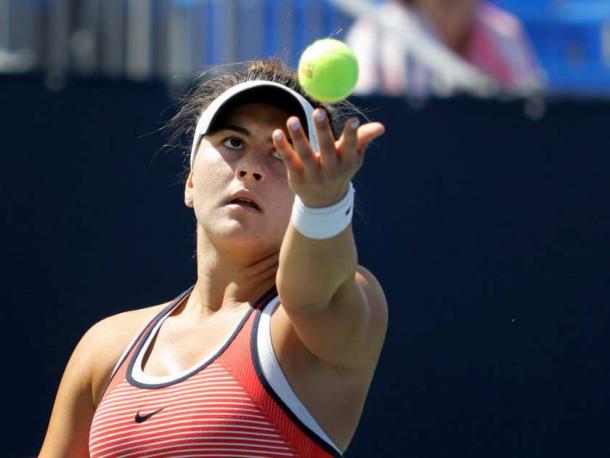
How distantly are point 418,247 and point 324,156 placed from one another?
2.18 metres

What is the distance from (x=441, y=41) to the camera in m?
5.37

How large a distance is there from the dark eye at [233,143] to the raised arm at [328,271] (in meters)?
0.37

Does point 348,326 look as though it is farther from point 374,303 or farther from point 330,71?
point 330,71

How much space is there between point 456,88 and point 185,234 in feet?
4.70

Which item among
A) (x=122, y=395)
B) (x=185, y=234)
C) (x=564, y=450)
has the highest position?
A: (x=122, y=395)

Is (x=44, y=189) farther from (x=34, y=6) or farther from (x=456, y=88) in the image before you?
(x=456, y=88)

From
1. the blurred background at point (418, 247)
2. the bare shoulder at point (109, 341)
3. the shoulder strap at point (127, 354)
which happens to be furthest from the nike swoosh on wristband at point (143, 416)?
the blurred background at point (418, 247)

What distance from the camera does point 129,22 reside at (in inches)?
181

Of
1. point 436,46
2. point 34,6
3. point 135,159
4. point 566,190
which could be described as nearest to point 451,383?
point 566,190

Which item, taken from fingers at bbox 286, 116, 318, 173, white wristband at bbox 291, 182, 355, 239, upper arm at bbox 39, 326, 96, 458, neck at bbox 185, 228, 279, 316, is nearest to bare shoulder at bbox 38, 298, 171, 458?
upper arm at bbox 39, 326, 96, 458

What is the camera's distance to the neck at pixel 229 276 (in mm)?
2385

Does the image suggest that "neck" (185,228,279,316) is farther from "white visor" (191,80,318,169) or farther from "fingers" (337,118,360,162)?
"fingers" (337,118,360,162)

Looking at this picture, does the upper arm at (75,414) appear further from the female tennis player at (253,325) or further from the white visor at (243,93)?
the white visor at (243,93)

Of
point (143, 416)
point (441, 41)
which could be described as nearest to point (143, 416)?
point (143, 416)
